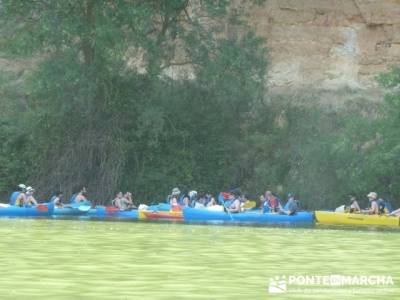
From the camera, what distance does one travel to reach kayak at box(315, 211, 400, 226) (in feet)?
107

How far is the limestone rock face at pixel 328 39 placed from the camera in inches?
1807

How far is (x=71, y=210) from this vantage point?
36.2 metres

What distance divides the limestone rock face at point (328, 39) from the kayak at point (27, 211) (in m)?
13.5

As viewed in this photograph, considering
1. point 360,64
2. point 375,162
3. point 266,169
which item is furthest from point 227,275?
point 360,64

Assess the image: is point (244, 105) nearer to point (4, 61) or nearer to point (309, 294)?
point (4, 61)

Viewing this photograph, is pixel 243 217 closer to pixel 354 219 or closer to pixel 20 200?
pixel 354 219

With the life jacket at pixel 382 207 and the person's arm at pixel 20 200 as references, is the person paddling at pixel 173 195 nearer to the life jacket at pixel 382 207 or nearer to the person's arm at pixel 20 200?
the person's arm at pixel 20 200

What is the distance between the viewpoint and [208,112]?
4238 centimetres

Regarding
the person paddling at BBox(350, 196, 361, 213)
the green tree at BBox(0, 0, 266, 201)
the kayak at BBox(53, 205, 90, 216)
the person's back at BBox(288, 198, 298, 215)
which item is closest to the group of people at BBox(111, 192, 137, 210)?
the kayak at BBox(53, 205, 90, 216)

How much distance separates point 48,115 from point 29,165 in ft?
6.38

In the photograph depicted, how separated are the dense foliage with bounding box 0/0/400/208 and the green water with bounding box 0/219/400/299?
12736mm

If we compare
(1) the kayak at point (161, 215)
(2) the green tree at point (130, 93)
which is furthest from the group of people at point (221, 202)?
(2) the green tree at point (130, 93)

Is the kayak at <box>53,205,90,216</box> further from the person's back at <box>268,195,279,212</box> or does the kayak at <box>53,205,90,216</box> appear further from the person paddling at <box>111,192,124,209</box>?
the person's back at <box>268,195,279,212</box>

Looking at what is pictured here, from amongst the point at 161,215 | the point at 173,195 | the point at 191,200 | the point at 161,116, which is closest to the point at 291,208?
the point at 161,215
